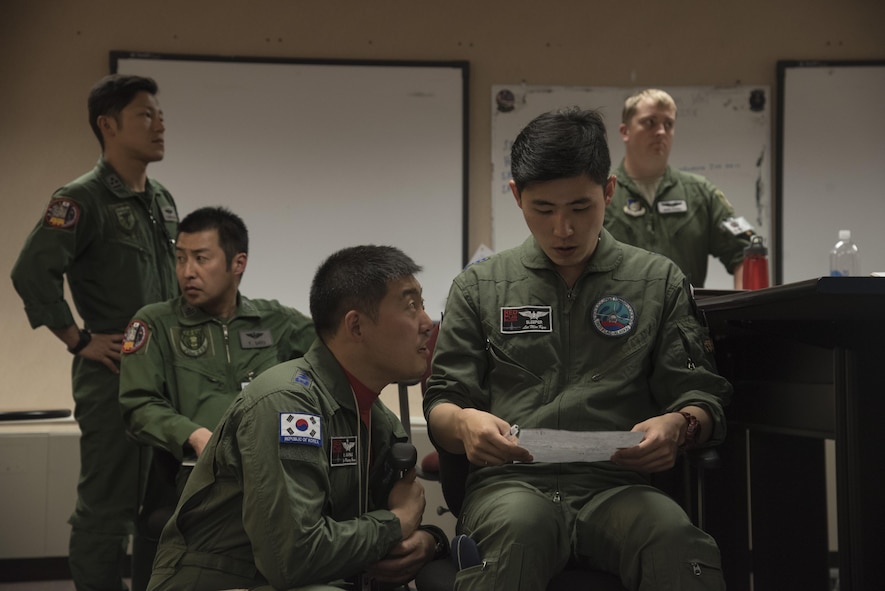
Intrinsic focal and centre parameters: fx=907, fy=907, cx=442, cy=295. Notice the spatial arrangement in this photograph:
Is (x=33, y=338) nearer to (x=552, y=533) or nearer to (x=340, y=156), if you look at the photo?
(x=340, y=156)

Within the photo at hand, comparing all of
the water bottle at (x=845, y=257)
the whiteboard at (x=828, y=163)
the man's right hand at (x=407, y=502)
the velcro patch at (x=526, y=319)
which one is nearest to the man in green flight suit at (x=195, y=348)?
the man's right hand at (x=407, y=502)

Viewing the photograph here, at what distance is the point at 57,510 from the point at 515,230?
8.16ft

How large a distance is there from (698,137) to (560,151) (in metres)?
3.12

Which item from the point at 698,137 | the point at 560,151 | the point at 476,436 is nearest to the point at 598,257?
the point at 560,151

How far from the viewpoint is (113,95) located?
321 cm

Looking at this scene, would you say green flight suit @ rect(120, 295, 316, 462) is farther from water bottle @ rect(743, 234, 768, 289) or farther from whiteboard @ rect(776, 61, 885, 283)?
whiteboard @ rect(776, 61, 885, 283)

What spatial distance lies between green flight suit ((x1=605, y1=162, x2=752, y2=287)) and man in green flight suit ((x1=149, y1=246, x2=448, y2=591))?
6.05 feet

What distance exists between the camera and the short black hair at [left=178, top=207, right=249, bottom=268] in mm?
2807

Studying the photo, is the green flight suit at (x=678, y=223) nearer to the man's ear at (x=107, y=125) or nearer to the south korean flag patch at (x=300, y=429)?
the man's ear at (x=107, y=125)

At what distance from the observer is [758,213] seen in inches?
183

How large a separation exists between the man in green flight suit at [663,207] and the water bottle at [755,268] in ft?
1.77

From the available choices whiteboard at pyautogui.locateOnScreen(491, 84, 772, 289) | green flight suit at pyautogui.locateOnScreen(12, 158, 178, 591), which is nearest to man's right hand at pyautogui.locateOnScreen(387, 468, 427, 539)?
green flight suit at pyautogui.locateOnScreen(12, 158, 178, 591)

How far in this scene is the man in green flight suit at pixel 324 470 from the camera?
1578mm

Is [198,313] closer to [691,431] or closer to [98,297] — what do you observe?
[98,297]
